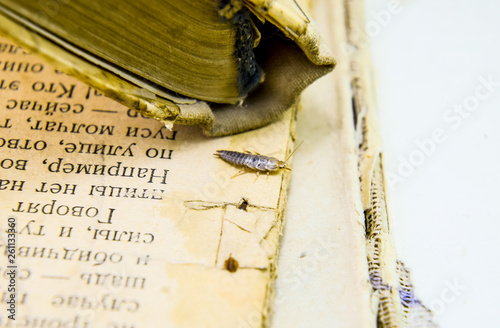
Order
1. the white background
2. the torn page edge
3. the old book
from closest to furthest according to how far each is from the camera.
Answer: the old book → the torn page edge → the white background

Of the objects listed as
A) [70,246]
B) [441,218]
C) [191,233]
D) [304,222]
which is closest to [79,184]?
[70,246]

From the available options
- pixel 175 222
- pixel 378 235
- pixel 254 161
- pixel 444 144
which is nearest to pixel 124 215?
pixel 175 222

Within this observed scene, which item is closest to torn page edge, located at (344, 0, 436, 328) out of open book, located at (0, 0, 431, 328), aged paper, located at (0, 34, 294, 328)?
open book, located at (0, 0, 431, 328)

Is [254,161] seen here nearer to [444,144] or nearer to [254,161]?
[254,161]

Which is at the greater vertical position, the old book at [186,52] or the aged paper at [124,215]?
the old book at [186,52]

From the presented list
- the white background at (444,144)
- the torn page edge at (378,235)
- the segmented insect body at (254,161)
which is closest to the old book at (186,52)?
the segmented insect body at (254,161)

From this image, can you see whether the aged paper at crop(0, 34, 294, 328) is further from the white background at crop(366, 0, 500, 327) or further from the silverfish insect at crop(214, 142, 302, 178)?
the white background at crop(366, 0, 500, 327)

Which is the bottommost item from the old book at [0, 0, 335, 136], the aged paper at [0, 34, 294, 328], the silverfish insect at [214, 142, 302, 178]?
the aged paper at [0, 34, 294, 328]

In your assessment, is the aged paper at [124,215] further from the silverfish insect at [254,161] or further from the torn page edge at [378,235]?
the torn page edge at [378,235]
